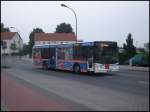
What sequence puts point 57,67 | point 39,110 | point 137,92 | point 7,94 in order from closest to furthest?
point 39,110
point 7,94
point 137,92
point 57,67

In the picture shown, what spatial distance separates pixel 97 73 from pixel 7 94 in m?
16.6

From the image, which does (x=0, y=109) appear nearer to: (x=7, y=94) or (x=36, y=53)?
(x=7, y=94)

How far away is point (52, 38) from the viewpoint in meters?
131

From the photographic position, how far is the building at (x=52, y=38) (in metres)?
126

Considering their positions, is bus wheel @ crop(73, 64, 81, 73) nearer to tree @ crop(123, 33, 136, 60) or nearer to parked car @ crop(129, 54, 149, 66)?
parked car @ crop(129, 54, 149, 66)

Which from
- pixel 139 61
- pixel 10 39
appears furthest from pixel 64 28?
pixel 10 39

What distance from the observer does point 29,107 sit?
10234 mm

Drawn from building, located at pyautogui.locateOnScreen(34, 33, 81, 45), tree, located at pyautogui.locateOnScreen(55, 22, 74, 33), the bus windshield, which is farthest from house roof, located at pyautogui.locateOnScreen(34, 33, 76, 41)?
the bus windshield

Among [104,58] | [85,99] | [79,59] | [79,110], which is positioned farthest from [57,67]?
[79,110]

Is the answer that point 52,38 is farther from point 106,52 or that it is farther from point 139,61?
point 106,52

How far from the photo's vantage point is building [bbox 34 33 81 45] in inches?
4973

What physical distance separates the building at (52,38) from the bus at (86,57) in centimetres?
9332

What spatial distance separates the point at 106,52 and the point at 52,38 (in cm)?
10476

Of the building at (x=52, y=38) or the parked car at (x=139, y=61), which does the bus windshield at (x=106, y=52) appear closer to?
the parked car at (x=139, y=61)
